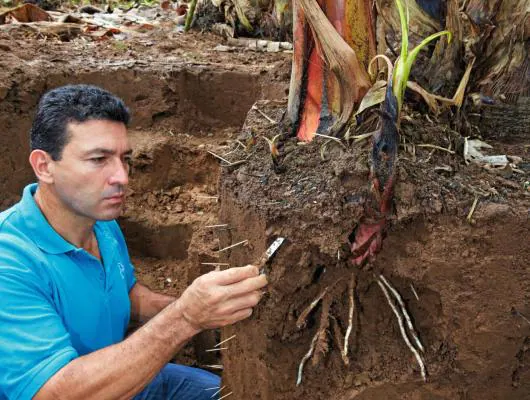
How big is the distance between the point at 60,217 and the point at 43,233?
0.09 m

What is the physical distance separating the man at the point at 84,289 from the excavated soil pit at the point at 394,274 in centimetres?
16

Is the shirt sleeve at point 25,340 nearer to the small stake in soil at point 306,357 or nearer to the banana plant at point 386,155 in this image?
the small stake in soil at point 306,357

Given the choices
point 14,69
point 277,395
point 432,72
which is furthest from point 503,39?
point 14,69

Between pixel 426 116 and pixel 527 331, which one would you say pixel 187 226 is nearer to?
pixel 426 116

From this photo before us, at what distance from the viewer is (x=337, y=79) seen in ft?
5.38

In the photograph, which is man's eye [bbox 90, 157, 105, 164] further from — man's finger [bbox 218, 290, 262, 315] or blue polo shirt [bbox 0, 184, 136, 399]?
man's finger [bbox 218, 290, 262, 315]

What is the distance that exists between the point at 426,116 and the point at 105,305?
3.82 ft

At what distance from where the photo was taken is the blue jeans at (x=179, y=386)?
2303 mm

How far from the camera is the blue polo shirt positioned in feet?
5.13

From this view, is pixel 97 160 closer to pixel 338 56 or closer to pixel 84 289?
pixel 84 289

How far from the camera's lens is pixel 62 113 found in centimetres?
184

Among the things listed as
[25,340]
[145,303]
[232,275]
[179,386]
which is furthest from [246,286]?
[179,386]

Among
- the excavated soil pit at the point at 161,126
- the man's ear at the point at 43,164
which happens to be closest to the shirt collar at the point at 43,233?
the man's ear at the point at 43,164

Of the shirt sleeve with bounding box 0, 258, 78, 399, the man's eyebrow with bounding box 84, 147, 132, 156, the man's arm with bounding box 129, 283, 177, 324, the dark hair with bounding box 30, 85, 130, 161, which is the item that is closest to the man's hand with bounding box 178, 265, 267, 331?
the shirt sleeve with bounding box 0, 258, 78, 399
